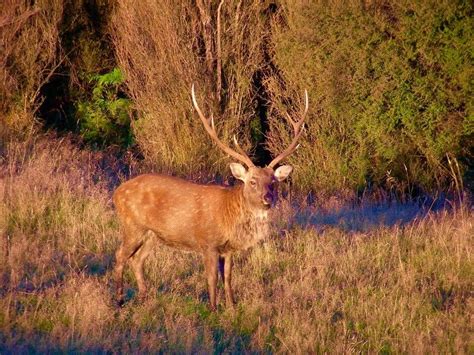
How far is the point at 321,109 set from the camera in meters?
15.0

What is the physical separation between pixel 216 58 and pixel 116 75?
3.39m

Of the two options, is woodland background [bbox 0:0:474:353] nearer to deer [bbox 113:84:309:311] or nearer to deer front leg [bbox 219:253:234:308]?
deer front leg [bbox 219:253:234:308]

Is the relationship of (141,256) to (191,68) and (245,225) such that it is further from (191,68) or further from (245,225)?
(191,68)

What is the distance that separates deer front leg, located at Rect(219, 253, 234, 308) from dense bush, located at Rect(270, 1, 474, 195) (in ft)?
21.2

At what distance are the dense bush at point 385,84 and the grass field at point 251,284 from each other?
2.26 m

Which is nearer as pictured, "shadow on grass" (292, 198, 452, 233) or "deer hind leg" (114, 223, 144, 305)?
"deer hind leg" (114, 223, 144, 305)

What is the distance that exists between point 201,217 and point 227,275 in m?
0.63

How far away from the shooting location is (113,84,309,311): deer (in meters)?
7.86

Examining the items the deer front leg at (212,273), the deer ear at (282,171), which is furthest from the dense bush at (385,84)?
the deer front leg at (212,273)

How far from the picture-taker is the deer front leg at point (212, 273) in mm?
7668

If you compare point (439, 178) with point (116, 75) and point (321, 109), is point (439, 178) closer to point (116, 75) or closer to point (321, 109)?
point (321, 109)

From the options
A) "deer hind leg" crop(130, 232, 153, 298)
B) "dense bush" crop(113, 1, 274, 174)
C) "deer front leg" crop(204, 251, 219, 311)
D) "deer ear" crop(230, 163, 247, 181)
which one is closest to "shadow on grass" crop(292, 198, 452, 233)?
"deer ear" crop(230, 163, 247, 181)

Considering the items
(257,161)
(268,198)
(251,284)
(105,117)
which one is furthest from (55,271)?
(105,117)

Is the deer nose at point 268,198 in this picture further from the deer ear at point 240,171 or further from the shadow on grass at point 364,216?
the shadow on grass at point 364,216
